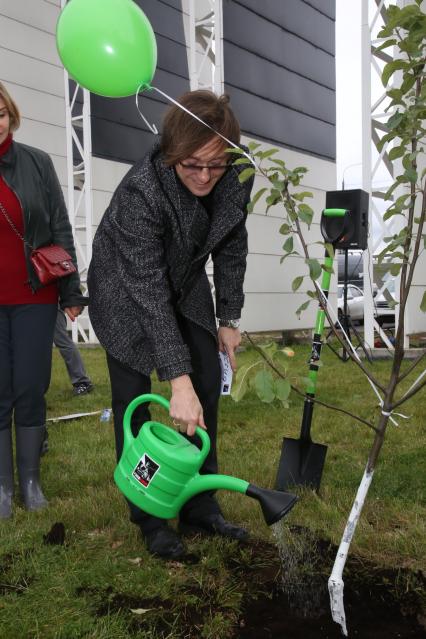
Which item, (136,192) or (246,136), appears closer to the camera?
(136,192)

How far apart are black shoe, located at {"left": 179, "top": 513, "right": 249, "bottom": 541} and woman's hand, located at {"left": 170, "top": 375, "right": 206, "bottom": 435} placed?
572 millimetres

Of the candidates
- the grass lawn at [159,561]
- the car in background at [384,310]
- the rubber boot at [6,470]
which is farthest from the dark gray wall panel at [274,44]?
the rubber boot at [6,470]

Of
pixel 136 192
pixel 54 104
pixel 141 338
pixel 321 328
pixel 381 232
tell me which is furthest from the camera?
pixel 54 104

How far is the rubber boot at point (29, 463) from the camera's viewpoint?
246 centimetres

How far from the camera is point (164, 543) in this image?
1912mm

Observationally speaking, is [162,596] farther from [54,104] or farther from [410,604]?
[54,104]

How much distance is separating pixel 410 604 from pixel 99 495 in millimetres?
1348

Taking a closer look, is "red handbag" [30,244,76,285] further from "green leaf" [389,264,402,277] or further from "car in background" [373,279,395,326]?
"car in background" [373,279,395,326]

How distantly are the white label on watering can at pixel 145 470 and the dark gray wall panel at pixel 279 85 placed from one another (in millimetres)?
7409

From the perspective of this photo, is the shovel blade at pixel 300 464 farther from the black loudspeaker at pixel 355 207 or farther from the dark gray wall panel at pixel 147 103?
the dark gray wall panel at pixel 147 103

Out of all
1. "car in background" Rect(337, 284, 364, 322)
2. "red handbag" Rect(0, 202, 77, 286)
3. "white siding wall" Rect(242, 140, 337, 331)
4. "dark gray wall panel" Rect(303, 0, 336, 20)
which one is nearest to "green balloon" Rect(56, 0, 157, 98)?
"red handbag" Rect(0, 202, 77, 286)

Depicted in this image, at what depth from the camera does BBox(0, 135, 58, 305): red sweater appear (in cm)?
231

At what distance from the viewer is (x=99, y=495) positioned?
251cm

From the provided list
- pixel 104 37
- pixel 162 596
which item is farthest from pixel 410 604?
pixel 104 37
